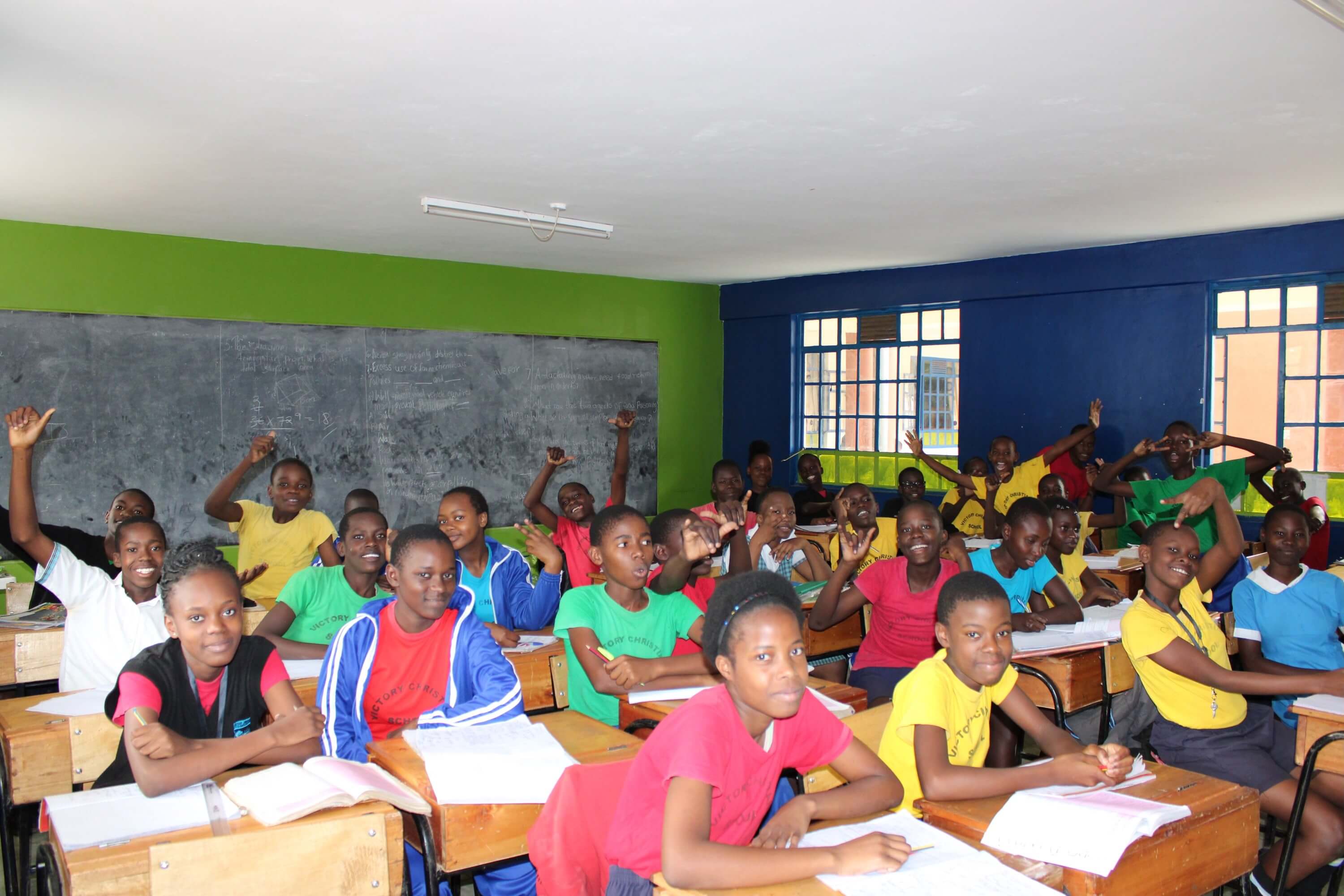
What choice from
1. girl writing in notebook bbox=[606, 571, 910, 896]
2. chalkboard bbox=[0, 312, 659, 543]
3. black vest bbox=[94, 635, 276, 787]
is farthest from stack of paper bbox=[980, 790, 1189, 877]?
chalkboard bbox=[0, 312, 659, 543]

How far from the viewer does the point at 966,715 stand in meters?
2.16

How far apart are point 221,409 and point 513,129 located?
347 cm

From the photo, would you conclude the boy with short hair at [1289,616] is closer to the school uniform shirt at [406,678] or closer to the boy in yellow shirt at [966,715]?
the boy in yellow shirt at [966,715]

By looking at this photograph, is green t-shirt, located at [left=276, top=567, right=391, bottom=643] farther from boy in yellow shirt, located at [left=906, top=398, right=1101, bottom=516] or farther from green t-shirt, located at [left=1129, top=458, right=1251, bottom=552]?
boy in yellow shirt, located at [left=906, top=398, right=1101, bottom=516]

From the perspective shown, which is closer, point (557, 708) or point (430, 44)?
point (430, 44)

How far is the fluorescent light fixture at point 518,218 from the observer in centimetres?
525

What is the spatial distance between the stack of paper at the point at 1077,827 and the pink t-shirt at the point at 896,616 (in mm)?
1657

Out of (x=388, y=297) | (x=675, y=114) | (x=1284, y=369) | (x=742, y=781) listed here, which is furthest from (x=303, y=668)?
(x=1284, y=369)

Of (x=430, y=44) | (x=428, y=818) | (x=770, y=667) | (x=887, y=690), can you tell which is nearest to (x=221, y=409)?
(x=430, y=44)

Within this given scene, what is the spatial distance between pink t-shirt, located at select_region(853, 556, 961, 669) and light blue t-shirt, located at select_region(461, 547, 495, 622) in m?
1.34

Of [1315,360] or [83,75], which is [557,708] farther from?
[1315,360]

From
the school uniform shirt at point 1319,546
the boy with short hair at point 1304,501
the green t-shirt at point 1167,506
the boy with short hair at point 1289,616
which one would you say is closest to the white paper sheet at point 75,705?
the boy with short hair at point 1289,616

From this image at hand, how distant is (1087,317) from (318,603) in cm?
578

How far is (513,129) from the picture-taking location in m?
3.89
